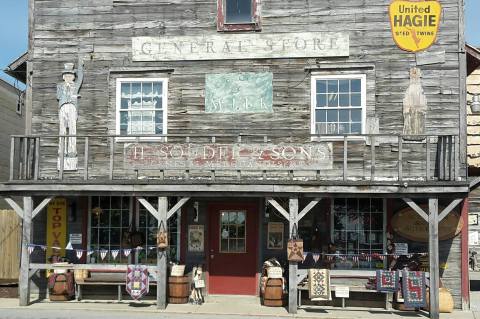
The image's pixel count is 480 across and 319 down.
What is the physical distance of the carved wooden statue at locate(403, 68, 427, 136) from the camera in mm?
13172

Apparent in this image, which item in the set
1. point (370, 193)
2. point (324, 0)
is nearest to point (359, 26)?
point (324, 0)

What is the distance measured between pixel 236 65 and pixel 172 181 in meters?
3.40

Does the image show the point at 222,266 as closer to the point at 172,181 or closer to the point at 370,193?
the point at 172,181

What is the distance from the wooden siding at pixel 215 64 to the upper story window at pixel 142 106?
187 mm

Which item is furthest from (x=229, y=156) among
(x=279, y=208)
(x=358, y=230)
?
(x=358, y=230)

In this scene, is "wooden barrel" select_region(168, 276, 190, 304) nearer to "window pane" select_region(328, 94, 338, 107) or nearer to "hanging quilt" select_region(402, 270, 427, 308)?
"hanging quilt" select_region(402, 270, 427, 308)

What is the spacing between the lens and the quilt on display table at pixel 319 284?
12.2m

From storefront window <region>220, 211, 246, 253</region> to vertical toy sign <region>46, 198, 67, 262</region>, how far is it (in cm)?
391

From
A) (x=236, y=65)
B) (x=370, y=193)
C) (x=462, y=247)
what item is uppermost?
(x=236, y=65)

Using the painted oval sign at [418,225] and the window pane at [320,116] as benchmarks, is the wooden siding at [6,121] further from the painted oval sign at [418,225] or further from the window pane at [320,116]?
the painted oval sign at [418,225]

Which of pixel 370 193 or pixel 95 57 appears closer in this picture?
pixel 370 193

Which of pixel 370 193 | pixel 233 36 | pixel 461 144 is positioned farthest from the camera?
pixel 233 36

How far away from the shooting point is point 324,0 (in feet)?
45.1

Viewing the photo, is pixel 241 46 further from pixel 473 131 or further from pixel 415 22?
pixel 473 131
